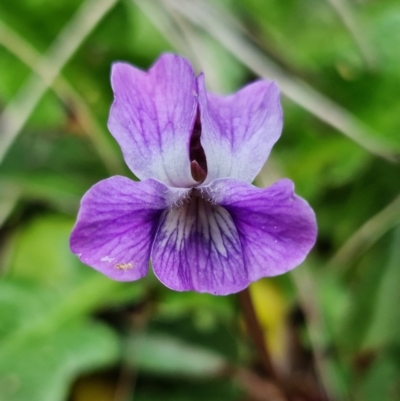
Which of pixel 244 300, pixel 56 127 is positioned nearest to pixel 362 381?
pixel 244 300

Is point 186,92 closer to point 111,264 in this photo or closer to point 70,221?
point 111,264

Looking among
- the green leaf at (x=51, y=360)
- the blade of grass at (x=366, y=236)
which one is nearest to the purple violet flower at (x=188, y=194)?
the green leaf at (x=51, y=360)

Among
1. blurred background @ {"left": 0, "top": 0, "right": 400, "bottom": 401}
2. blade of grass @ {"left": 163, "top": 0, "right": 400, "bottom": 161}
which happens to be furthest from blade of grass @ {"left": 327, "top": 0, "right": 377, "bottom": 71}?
blade of grass @ {"left": 163, "top": 0, "right": 400, "bottom": 161}

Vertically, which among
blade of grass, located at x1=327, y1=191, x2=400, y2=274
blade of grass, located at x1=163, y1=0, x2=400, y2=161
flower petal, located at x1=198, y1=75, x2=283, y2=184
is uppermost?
blade of grass, located at x1=163, y1=0, x2=400, y2=161

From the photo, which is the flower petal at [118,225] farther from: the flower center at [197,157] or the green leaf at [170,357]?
the green leaf at [170,357]

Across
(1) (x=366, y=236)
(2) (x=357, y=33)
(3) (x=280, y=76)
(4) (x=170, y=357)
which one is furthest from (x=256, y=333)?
(2) (x=357, y=33)

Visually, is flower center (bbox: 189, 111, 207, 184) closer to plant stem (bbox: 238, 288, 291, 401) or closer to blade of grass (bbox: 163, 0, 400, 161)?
plant stem (bbox: 238, 288, 291, 401)

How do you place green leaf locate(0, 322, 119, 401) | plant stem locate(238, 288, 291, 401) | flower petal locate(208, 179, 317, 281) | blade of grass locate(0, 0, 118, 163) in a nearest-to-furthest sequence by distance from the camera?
flower petal locate(208, 179, 317, 281) < plant stem locate(238, 288, 291, 401) < green leaf locate(0, 322, 119, 401) < blade of grass locate(0, 0, 118, 163)

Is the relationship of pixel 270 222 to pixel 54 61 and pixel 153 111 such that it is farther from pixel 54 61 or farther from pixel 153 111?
pixel 54 61
